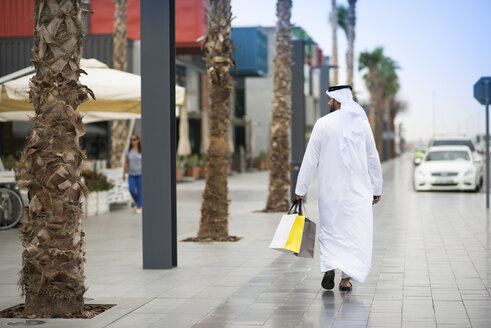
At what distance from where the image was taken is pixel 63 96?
6418mm

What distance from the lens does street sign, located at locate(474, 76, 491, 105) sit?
17594 millimetres

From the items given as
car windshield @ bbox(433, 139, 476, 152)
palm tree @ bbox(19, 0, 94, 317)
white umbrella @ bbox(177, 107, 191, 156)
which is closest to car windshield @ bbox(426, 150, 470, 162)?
car windshield @ bbox(433, 139, 476, 152)

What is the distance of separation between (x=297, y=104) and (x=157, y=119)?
10.6 m

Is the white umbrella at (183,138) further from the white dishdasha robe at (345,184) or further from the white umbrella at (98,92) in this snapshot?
the white dishdasha robe at (345,184)

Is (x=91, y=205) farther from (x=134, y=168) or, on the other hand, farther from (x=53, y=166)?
(x=53, y=166)

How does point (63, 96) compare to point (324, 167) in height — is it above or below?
above

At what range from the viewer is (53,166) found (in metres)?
6.40

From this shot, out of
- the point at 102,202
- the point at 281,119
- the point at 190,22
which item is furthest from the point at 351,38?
the point at 102,202

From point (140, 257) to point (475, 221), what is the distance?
22.7 feet

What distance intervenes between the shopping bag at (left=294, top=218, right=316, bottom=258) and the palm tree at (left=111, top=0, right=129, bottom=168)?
1424 centimetres

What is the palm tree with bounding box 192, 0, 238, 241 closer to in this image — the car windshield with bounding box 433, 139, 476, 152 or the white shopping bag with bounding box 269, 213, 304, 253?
the white shopping bag with bounding box 269, 213, 304, 253

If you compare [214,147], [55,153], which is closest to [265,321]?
[55,153]

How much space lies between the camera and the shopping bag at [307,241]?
7.45 meters

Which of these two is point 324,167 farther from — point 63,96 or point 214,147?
point 214,147
